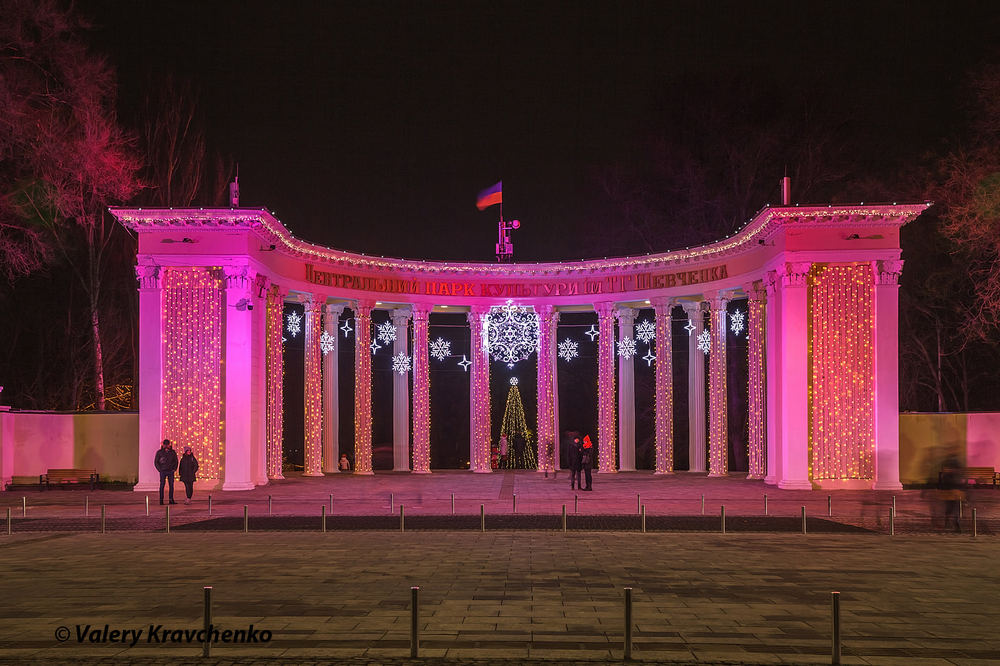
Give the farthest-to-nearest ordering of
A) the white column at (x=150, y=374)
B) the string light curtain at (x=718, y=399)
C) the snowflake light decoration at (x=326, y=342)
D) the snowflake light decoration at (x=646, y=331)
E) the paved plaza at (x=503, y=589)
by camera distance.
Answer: the snowflake light decoration at (x=646, y=331), the snowflake light decoration at (x=326, y=342), the string light curtain at (x=718, y=399), the white column at (x=150, y=374), the paved plaza at (x=503, y=589)

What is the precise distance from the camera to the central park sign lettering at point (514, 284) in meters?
39.0

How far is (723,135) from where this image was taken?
47656mm

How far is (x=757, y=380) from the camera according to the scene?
1400 inches

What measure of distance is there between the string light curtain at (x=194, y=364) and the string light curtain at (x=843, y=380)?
1941 cm

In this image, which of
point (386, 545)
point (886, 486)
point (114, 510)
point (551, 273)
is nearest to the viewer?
point (386, 545)

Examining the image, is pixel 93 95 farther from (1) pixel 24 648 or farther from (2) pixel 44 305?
(1) pixel 24 648

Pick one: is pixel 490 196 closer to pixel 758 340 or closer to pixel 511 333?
pixel 511 333

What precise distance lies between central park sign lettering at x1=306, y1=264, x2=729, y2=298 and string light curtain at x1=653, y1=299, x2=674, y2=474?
4.29 feet

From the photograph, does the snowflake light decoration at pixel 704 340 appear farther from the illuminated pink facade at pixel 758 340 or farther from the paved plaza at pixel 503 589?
the paved plaza at pixel 503 589

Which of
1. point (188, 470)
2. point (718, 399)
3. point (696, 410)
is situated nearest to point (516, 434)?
point (696, 410)

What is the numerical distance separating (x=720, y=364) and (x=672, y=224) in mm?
12878

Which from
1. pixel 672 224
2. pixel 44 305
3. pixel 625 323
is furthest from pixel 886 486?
pixel 44 305

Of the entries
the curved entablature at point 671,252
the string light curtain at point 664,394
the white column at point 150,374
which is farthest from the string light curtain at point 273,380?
the string light curtain at point 664,394

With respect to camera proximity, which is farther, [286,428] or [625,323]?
[286,428]
